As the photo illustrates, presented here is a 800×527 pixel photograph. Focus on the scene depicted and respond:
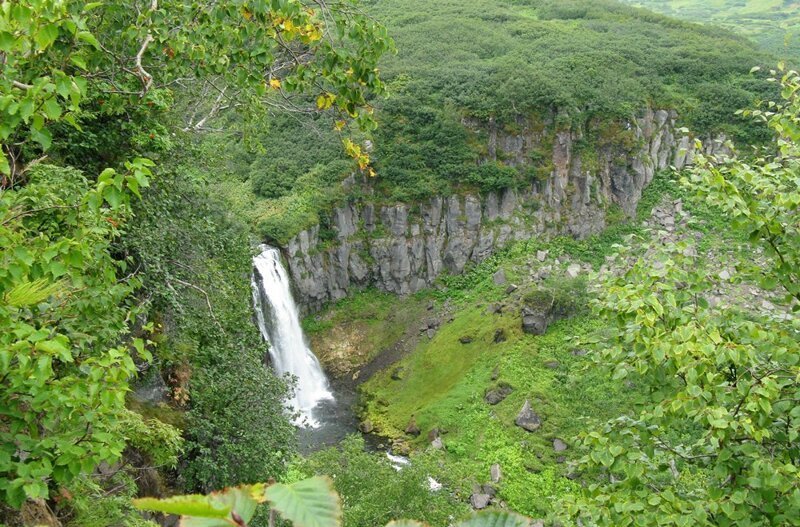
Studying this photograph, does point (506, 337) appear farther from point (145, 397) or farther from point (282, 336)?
point (145, 397)

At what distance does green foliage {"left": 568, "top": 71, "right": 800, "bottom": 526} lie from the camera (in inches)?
200

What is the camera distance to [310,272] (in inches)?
1329

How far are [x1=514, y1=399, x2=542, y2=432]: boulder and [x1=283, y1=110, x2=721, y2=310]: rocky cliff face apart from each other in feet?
42.5

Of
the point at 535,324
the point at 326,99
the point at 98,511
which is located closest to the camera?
the point at 326,99

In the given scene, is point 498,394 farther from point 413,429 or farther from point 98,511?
point 98,511

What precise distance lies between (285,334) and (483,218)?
14041 millimetres

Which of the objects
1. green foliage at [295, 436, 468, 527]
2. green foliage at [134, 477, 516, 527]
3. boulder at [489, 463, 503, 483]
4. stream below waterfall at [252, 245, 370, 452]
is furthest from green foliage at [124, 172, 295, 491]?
stream below waterfall at [252, 245, 370, 452]

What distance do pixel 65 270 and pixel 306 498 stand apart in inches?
139

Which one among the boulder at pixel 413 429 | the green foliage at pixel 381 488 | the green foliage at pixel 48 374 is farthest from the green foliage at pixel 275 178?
the green foliage at pixel 48 374

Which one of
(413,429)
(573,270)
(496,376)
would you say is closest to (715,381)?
(413,429)

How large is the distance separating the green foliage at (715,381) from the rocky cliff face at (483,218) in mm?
28082

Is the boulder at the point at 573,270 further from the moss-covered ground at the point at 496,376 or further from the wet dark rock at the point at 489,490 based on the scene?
the wet dark rock at the point at 489,490

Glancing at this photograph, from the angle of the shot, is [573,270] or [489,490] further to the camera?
[573,270]

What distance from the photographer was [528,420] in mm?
23969
